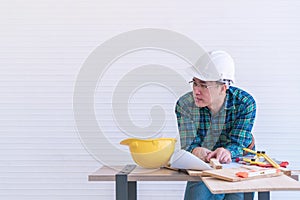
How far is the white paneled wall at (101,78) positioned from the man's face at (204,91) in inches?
30.2

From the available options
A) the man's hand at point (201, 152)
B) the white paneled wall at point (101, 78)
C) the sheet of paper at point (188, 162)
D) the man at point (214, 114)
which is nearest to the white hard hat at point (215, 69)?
the man at point (214, 114)

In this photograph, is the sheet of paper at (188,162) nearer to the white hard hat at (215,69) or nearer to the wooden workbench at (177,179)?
the wooden workbench at (177,179)

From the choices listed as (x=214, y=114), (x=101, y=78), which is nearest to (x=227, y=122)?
(x=214, y=114)

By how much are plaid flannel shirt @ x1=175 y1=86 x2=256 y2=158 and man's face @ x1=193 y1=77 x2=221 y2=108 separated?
7 centimetres

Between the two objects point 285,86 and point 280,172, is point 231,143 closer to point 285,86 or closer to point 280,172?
point 280,172

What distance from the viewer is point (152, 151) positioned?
5.08ft

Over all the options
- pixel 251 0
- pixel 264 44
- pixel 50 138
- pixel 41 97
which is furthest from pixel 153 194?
pixel 251 0

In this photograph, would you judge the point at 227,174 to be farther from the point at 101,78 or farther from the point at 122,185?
the point at 101,78

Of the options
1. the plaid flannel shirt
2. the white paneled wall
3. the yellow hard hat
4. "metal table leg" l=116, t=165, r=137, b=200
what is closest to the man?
the plaid flannel shirt

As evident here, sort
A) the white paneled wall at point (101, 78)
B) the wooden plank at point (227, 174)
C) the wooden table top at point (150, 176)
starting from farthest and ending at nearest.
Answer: the white paneled wall at point (101, 78) < the wooden table top at point (150, 176) < the wooden plank at point (227, 174)

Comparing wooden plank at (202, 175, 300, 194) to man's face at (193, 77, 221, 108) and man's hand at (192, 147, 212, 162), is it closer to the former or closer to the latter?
man's hand at (192, 147, 212, 162)

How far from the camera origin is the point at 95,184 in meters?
2.66

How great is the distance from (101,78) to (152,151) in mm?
1157

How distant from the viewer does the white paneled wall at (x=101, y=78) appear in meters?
2.57
